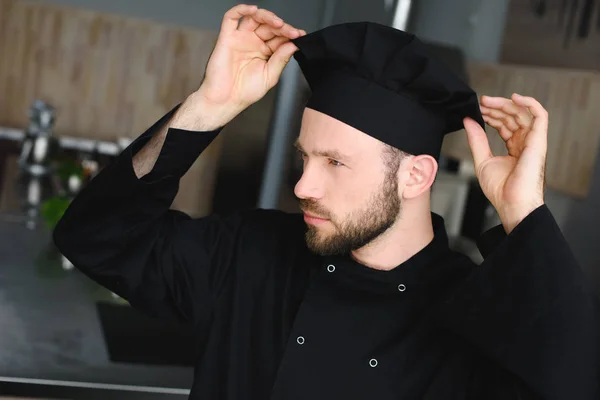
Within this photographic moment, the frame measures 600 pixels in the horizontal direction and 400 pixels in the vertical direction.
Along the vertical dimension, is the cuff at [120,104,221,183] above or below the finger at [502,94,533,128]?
below

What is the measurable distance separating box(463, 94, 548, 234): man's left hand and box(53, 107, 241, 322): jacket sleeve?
1.24 ft

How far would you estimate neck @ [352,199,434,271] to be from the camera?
1119 millimetres

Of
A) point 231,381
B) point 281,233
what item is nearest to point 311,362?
point 231,381

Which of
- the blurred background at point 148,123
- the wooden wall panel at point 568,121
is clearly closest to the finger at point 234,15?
the blurred background at point 148,123

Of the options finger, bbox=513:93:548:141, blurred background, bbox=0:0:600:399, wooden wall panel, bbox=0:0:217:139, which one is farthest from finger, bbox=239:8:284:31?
wooden wall panel, bbox=0:0:217:139

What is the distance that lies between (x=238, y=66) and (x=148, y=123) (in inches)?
106

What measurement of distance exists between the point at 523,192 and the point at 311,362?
361 mm

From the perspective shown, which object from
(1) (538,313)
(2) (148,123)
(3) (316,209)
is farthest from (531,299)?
(2) (148,123)

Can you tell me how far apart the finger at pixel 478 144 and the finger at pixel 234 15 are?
1.10 feet

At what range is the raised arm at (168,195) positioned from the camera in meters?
1.11

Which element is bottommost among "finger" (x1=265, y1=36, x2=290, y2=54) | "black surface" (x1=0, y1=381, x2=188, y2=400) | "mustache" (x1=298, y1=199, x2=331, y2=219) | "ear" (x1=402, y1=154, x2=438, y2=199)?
"black surface" (x1=0, y1=381, x2=188, y2=400)

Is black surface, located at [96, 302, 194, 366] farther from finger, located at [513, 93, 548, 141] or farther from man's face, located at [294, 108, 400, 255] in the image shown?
finger, located at [513, 93, 548, 141]

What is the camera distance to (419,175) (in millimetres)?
1107

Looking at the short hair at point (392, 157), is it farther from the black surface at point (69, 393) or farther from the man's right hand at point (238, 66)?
the black surface at point (69, 393)
